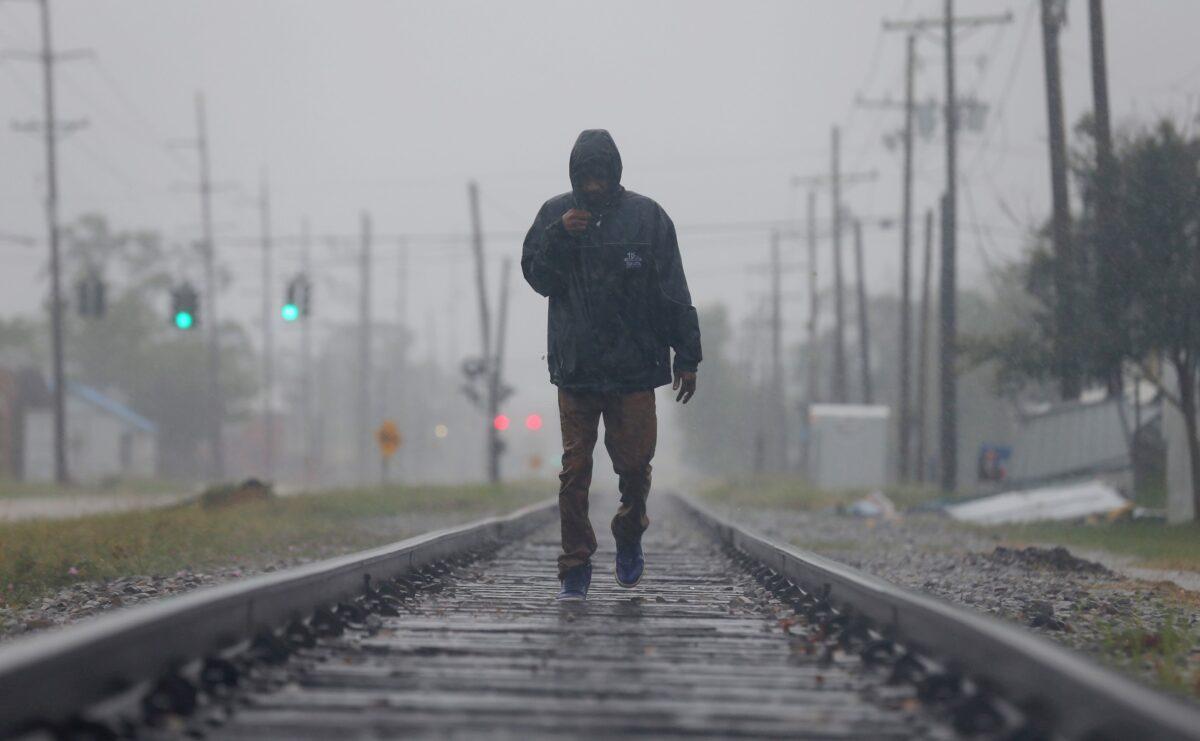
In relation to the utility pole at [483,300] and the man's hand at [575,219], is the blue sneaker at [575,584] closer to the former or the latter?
the man's hand at [575,219]

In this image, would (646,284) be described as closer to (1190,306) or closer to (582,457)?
(582,457)

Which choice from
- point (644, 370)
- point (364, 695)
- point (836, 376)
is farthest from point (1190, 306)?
point (836, 376)

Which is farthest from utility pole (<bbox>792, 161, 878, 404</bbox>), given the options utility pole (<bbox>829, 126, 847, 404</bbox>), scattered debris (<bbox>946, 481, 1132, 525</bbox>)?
scattered debris (<bbox>946, 481, 1132, 525</bbox>)

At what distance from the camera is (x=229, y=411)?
8344cm

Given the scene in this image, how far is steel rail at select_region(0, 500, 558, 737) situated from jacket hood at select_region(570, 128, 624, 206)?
1920 millimetres

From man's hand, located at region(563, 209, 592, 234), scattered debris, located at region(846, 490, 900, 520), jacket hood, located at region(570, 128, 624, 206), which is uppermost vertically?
jacket hood, located at region(570, 128, 624, 206)

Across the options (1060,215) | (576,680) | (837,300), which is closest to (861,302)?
(837,300)

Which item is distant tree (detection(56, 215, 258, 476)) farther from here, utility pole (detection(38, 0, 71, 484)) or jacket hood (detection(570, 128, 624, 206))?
jacket hood (detection(570, 128, 624, 206))

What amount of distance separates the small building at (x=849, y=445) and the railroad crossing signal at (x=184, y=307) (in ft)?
62.6

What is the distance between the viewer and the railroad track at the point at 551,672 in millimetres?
3174

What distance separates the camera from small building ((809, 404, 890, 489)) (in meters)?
41.4

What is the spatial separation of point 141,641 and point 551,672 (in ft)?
4.19

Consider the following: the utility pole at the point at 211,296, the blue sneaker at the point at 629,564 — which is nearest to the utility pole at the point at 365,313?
the utility pole at the point at 211,296

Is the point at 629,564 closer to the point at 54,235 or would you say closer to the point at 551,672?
the point at 551,672
